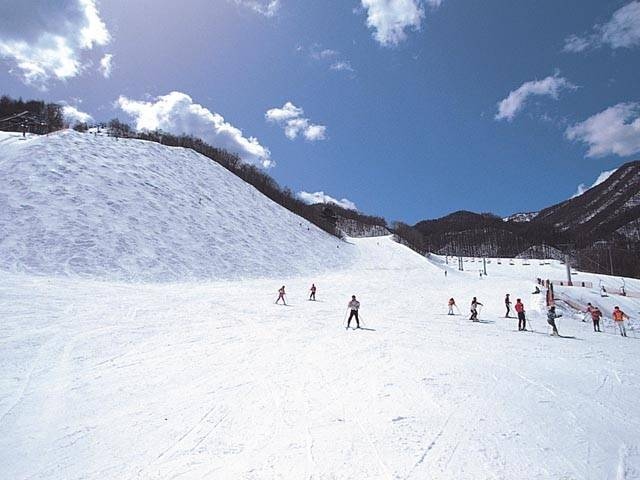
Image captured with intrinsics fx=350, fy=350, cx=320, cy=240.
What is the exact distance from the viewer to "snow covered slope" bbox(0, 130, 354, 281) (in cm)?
2634

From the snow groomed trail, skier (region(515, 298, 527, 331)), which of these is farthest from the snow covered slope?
skier (region(515, 298, 527, 331))

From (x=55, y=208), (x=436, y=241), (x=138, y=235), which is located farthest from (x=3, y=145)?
(x=436, y=241)

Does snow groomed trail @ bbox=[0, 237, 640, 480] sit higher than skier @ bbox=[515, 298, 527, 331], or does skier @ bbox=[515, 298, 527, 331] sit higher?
skier @ bbox=[515, 298, 527, 331]

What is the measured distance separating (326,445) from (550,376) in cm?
682

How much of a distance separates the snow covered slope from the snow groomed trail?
11.5 meters

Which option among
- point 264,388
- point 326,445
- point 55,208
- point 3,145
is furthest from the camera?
point 3,145

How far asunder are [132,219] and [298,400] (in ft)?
108

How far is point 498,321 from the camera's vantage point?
66.7ft

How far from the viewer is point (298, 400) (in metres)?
6.84

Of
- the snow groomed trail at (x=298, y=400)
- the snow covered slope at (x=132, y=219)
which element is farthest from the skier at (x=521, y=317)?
the snow covered slope at (x=132, y=219)

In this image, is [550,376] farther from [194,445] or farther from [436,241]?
[436,241]

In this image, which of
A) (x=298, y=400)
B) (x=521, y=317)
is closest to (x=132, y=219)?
(x=298, y=400)

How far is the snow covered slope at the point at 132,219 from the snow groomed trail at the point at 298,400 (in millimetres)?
11515

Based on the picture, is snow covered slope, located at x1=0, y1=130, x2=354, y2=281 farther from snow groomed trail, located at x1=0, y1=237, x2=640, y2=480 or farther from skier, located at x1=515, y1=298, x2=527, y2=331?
skier, located at x1=515, y1=298, x2=527, y2=331
